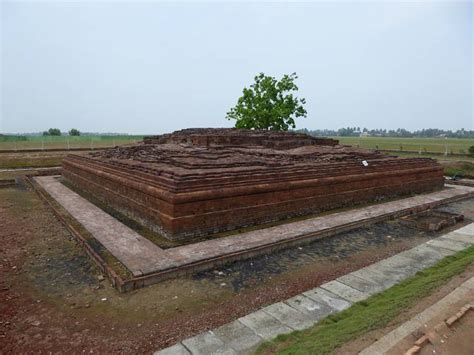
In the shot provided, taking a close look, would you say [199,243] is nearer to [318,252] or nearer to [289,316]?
[318,252]

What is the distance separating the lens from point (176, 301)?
4.11 m

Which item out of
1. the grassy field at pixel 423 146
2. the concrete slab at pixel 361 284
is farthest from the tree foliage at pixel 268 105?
the concrete slab at pixel 361 284

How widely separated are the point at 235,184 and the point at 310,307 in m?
3.45

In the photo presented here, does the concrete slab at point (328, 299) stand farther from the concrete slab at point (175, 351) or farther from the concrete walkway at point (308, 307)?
the concrete slab at point (175, 351)

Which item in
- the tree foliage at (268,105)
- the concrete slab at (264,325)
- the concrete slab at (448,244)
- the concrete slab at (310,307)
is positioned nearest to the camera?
the concrete slab at (264,325)

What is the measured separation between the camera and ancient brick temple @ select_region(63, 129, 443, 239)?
20.7 ft

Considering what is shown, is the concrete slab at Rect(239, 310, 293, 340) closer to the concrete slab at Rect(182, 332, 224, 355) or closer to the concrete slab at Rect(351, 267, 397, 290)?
the concrete slab at Rect(182, 332, 224, 355)

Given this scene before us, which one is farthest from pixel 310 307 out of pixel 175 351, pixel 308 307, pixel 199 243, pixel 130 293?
pixel 199 243

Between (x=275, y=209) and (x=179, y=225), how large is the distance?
8.13ft

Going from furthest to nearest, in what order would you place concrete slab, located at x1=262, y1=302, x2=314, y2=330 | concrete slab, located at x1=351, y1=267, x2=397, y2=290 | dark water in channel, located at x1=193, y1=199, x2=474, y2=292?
dark water in channel, located at x1=193, y1=199, x2=474, y2=292 < concrete slab, located at x1=351, y1=267, x2=397, y2=290 < concrete slab, located at x1=262, y1=302, x2=314, y2=330

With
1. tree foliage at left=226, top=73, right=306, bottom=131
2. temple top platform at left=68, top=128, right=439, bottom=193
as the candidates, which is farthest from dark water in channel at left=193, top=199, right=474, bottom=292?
tree foliage at left=226, top=73, right=306, bottom=131

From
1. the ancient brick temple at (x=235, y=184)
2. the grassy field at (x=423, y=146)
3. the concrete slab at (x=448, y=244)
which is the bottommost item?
the concrete slab at (x=448, y=244)

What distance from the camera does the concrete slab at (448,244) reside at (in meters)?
6.01

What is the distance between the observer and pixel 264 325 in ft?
11.7
